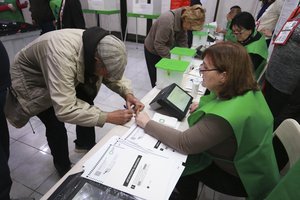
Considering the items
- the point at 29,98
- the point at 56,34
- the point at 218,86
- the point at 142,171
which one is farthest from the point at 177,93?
the point at 29,98

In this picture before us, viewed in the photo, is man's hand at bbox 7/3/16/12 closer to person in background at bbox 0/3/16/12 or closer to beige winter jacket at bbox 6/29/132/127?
person in background at bbox 0/3/16/12

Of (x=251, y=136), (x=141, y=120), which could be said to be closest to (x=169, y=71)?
(x=141, y=120)

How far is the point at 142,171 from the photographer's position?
2.67 feet

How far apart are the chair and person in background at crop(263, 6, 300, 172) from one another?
2.23ft

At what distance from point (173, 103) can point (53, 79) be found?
66 cm

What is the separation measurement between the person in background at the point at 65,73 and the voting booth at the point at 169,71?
0.36 metres

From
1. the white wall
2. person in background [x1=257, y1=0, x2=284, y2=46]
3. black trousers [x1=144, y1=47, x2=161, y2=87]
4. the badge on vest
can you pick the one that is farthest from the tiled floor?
the white wall

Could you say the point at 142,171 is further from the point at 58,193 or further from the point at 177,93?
the point at 177,93

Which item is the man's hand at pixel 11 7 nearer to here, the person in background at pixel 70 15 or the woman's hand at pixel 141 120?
the person in background at pixel 70 15

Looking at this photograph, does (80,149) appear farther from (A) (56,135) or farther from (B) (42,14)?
(B) (42,14)

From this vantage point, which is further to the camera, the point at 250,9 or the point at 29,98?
the point at 250,9

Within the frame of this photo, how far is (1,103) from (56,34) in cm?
43

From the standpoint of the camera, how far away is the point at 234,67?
87cm

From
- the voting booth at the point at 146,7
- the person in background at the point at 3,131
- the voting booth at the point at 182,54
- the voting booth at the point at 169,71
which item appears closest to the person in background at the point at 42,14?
the voting booth at the point at 146,7
